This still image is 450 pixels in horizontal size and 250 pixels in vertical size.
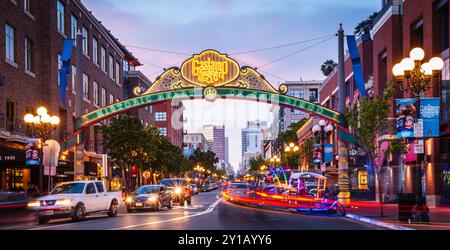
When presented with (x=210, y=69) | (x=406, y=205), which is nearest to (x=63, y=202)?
(x=210, y=69)

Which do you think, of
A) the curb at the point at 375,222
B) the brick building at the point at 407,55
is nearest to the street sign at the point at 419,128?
the curb at the point at 375,222

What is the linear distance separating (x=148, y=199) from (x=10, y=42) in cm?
1383

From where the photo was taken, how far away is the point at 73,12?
51.4 meters

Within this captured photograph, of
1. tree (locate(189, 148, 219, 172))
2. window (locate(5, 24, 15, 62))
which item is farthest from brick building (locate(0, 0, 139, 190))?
tree (locate(189, 148, 219, 172))

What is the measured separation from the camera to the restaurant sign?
3456 cm

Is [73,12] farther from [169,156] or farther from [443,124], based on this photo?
[443,124]

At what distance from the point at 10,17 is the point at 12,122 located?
21.4 ft

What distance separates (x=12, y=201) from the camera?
1004 inches

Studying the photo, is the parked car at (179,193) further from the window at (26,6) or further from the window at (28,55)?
the window at (26,6)

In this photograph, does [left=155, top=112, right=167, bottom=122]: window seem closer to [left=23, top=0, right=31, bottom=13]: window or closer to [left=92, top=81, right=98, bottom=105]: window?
[left=92, top=81, right=98, bottom=105]: window

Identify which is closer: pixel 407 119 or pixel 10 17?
pixel 407 119

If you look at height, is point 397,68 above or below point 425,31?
below

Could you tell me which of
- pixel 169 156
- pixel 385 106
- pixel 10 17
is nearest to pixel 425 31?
pixel 385 106

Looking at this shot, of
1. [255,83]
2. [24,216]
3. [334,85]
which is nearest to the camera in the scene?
[24,216]
